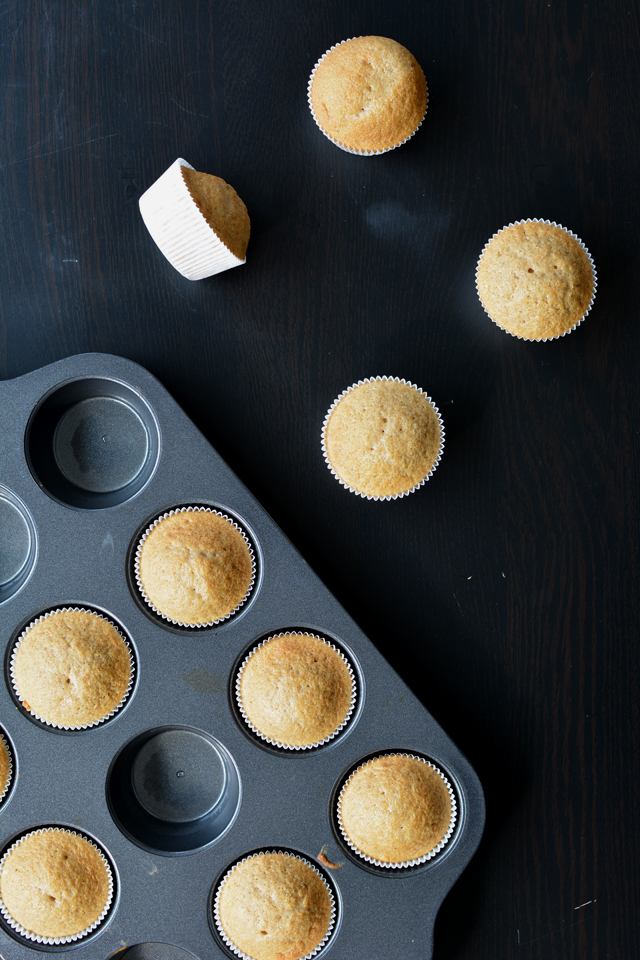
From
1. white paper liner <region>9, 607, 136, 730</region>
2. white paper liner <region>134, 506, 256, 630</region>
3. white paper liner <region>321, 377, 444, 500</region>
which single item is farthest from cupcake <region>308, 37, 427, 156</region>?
white paper liner <region>9, 607, 136, 730</region>

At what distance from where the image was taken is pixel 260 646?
2.19 metres

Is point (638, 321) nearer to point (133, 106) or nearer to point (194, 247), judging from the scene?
point (194, 247)

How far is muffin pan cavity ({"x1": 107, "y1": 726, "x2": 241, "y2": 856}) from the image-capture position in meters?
2.31

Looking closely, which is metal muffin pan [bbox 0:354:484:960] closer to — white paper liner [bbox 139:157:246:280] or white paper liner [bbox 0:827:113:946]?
white paper liner [bbox 0:827:113:946]

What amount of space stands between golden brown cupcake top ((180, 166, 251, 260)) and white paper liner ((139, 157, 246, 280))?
18mm

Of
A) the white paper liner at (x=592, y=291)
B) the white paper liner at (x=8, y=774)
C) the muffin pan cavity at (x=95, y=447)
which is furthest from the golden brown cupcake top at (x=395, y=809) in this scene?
the white paper liner at (x=592, y=291)

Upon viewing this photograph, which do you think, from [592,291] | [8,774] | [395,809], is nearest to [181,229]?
[592,291]

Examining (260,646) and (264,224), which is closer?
(260,646)

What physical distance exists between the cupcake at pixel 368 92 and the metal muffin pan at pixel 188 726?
95cm

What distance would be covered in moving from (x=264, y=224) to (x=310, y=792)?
1734 mm

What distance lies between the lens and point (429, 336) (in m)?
2.40

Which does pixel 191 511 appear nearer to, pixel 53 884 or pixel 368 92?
pixel 53 884

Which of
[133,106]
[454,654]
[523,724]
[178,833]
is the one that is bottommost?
[178,833]

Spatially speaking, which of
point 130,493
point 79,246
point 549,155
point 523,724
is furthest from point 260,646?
point 549,155
